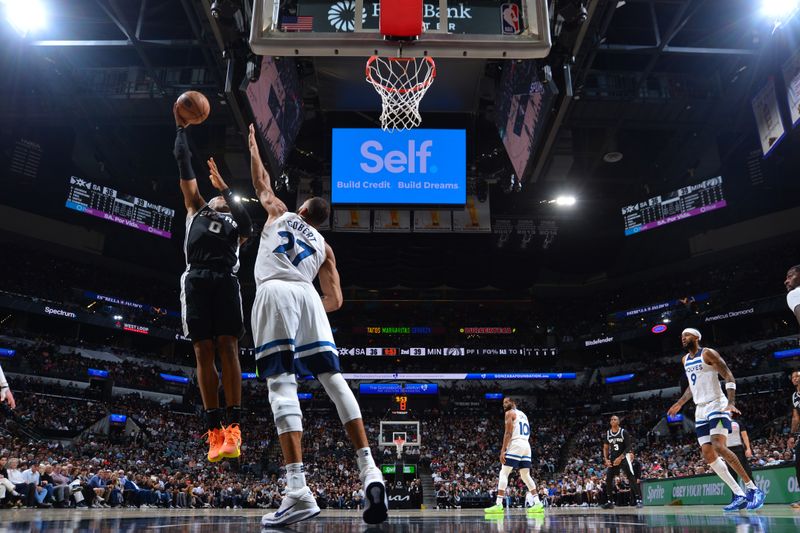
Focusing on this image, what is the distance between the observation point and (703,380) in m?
6.94

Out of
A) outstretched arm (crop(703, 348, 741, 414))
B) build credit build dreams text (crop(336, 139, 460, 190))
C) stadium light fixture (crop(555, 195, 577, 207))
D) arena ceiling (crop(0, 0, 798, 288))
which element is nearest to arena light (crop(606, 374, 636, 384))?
arena ceiling (crop(0, 0, 798, 288))

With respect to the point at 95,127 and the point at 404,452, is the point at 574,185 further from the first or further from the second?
the point at 95,127

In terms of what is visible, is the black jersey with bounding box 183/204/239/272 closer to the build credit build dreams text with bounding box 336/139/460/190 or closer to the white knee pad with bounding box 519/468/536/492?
the white knee pad with bounding box 519/468/536/492

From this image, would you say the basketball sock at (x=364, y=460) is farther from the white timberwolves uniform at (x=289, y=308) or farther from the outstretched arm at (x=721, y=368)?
the outstretched arm at (x=721, y=368)

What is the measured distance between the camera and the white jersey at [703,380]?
269 inches

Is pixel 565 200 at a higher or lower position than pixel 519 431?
higher

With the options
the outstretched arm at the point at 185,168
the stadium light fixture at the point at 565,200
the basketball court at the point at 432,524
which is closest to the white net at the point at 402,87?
the outstretched arm at the point at 185,168

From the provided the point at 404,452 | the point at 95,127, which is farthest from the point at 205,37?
the point at 404,452

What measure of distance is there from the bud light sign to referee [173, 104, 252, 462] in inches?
372

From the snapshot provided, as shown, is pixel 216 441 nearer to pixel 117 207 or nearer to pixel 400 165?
pixel 400 165

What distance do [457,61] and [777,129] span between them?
694 cm

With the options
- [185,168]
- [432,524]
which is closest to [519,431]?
[432,524]

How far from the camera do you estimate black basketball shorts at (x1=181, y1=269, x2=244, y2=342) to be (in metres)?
4.11

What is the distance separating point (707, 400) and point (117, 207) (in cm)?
2041
